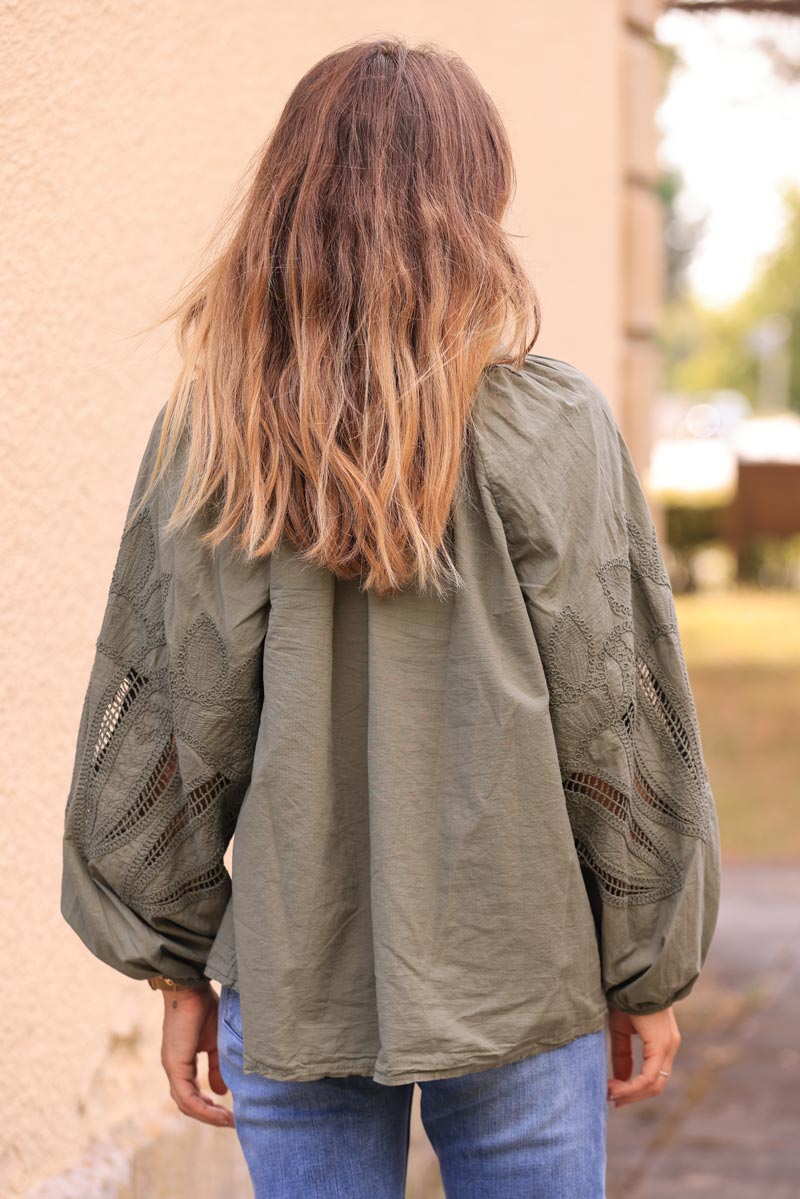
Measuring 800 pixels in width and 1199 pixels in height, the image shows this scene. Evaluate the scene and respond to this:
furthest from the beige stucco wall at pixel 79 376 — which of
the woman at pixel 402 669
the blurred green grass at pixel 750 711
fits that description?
the blurred green grass at pixel 750 711

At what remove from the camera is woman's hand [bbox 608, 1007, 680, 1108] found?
1.71 metres

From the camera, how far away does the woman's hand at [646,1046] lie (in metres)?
1.71

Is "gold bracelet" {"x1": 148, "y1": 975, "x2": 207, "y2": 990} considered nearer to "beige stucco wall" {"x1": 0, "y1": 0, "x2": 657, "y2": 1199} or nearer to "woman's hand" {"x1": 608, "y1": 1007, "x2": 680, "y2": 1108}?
"woman's hand" {"x1": 608, "y1": 1007, "x2": 680, "y2": 1108}

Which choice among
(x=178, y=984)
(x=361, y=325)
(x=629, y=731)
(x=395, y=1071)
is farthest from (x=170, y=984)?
(x=361, y=325)

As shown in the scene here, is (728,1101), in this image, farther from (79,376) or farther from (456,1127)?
(79,376)

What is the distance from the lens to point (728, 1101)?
418 centimetres

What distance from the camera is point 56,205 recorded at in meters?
2.35

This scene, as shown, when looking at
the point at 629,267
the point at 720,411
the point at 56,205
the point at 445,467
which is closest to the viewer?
the point at 445,467

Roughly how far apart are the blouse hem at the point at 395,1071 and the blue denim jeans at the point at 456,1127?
2 centimetres

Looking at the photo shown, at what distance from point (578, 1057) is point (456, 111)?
3.52ft

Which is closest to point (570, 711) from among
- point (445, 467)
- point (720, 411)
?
point (445, 467)

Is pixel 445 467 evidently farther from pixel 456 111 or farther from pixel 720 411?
pixel 720 411

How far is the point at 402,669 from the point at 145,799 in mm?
382

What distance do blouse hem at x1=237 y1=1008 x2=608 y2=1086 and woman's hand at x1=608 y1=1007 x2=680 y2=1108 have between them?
0.16 m
